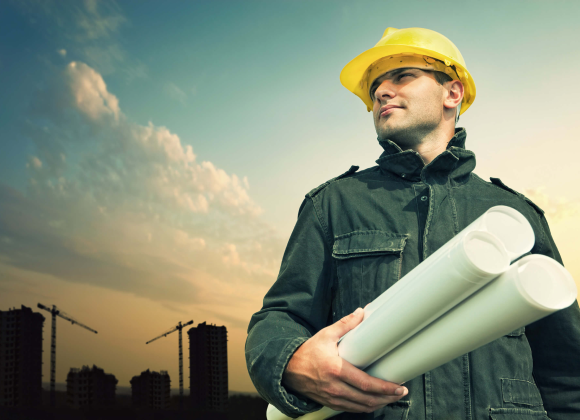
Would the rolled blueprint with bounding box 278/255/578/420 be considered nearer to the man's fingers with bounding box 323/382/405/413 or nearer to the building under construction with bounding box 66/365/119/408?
the man's fingers with bounding box 323/382/405/413

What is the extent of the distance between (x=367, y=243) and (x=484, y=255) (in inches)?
57.7

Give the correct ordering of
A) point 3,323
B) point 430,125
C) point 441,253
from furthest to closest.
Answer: point 3,323 < point 430,125 < point 441,253

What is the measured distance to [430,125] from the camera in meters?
3.80

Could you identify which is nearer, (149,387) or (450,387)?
(450,387)

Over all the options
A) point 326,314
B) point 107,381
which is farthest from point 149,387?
point 326,314

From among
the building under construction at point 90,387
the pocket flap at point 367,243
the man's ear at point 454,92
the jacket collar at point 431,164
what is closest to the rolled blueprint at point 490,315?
the pocket flap at point 367,243

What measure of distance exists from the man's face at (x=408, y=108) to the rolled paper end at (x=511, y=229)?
196 cm

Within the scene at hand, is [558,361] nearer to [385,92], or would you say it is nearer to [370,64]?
[385,92]

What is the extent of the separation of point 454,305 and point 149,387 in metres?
77.7

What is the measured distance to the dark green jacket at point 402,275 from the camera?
9.01 feet

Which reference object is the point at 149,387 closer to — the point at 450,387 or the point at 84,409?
the point at 84,409

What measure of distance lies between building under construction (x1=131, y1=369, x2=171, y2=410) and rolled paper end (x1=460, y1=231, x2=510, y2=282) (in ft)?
247

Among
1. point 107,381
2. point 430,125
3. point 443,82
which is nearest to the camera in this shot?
point 430,125

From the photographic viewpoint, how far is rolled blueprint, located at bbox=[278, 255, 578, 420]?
5.58ft
